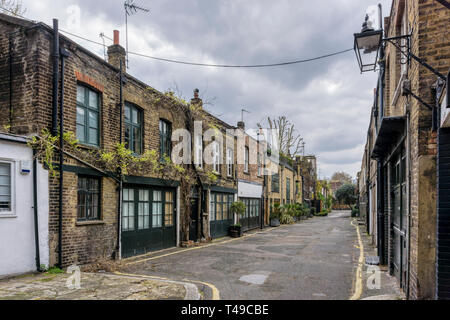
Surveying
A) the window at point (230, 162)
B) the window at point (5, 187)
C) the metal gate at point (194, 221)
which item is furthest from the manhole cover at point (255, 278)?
the window at point (230, 162)

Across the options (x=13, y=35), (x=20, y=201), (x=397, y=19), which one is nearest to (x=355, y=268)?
(x=397, y=19)

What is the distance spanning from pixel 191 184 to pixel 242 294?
28.1 ft

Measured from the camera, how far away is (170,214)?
1417 centimetres

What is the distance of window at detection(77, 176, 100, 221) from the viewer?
9.66 meters

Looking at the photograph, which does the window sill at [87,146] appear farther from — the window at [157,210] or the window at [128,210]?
the window at [157,210]

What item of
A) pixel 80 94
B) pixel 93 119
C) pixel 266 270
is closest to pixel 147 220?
pixel 93 119

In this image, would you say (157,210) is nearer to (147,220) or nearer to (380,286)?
(147,220)

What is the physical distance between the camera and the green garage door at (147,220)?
11570mm

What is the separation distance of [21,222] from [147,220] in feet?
17.2

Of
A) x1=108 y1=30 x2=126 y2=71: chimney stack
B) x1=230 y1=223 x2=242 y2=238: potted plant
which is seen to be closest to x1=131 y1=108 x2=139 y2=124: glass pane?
x1=108 y1=30 x2=126 y2=71: chimney stack

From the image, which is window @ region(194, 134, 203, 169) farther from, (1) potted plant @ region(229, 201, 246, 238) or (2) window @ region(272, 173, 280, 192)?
(2) window @ region(272, 173, 280, 192)

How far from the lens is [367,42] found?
20.2 feet

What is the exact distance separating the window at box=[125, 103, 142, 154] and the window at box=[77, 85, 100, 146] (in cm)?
137
